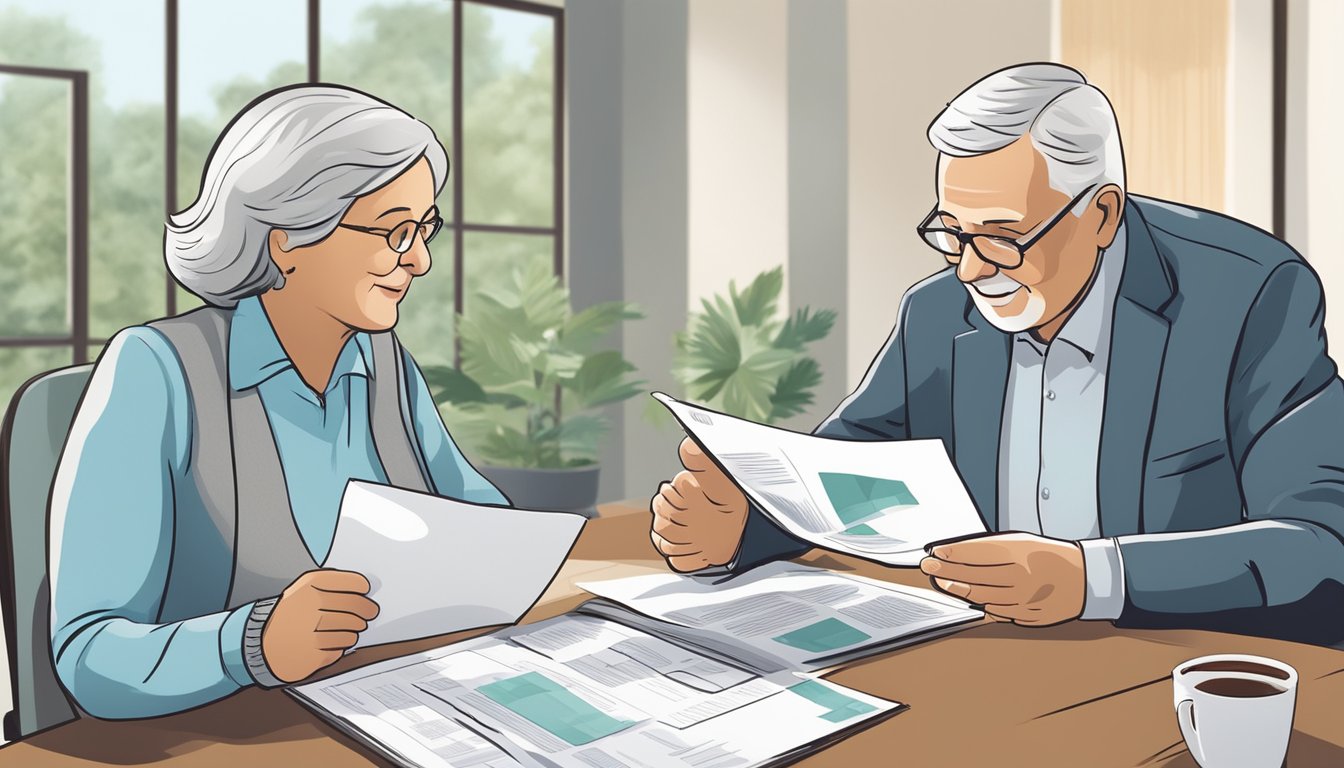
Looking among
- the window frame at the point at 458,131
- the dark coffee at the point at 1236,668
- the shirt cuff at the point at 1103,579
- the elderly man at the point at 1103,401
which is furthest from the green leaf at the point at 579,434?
the dark coffee at the point at 1236,668

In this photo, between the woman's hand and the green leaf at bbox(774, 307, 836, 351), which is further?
the green leaf at bbox(774, 307, 836, 351)

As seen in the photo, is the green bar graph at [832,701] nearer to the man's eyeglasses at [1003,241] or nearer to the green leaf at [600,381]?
the man's eyeglasses at [1003,241]

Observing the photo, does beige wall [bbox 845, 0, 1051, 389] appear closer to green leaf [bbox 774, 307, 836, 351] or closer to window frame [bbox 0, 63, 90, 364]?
green leaf [bbox 774, 307, 836, 351]

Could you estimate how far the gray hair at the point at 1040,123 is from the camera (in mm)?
1520

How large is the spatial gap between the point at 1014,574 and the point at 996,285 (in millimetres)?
488

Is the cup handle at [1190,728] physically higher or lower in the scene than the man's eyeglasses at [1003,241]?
lower

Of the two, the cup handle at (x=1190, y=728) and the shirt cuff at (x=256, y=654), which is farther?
the shirt cuff at (x=256, y=654)

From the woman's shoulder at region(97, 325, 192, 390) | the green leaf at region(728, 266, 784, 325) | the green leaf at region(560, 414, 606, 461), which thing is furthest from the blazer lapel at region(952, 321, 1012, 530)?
the green leaf at region(728, 266, 784, 325)

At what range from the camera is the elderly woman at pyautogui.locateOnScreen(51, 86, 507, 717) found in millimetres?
1173

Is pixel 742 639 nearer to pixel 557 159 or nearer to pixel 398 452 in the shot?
pixel 398 452

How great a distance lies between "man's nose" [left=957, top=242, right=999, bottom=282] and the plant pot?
8.33 ft

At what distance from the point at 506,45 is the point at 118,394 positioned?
4337 millimetres

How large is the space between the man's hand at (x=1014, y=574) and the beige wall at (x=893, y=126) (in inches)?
136

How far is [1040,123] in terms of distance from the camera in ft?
4.99
